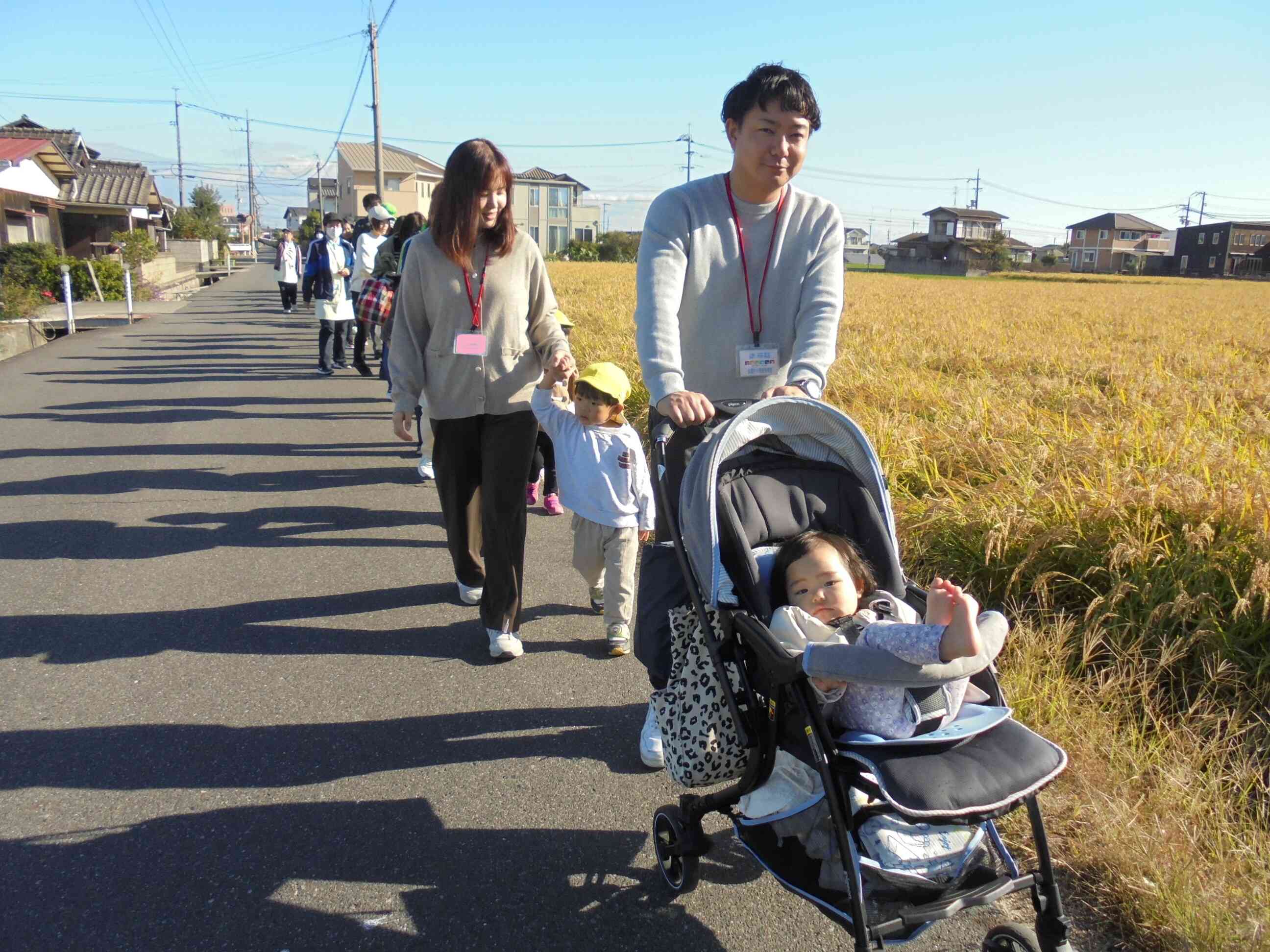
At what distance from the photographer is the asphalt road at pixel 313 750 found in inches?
94.3

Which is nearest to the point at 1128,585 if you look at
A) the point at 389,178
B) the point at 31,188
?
the point at 31,188

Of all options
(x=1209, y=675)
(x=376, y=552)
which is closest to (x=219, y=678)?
(x=376, y=552)

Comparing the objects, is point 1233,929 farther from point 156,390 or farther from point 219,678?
point 156,390

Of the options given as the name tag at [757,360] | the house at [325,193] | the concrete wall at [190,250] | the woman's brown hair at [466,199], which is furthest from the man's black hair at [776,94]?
the house at [325,193]

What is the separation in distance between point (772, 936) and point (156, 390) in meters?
10.8

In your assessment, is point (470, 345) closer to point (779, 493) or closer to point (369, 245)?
point (779, 493)

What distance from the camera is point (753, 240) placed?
117 inches

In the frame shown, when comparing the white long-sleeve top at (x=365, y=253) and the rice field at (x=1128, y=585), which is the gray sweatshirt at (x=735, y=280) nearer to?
the rice field at (x=1128, y=585)

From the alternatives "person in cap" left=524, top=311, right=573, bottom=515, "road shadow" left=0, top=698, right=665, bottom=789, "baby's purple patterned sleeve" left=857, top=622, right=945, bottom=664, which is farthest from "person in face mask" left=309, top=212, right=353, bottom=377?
"baby's purple patterned sleeve" left=857, top=622, right=945, bottom=664

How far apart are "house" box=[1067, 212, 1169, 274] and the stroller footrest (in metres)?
99.7

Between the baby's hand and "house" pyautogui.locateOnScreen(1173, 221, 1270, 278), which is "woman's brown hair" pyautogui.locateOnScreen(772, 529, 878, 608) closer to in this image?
the baby's hand

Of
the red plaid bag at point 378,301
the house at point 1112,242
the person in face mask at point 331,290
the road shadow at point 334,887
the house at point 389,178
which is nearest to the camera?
the road shadow at point 334,887

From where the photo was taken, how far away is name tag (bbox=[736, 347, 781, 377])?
2965 millimetres

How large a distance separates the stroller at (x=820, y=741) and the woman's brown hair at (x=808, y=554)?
0.05 meters
